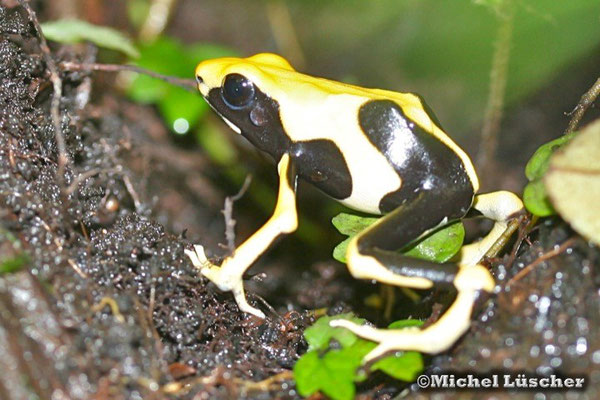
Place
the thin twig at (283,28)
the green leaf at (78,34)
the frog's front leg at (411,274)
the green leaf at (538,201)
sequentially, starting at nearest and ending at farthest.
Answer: the frog's front leg at (411,274), the green leaf at (538,201), the green leaf at (78,34), the thin twig at (283,28)

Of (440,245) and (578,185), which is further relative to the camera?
(440,245)

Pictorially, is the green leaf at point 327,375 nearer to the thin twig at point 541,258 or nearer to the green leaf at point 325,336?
the green leaf at point 325,336

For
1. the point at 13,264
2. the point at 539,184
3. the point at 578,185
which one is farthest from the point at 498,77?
the point at 13,264

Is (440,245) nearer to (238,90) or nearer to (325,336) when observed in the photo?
(325,336)

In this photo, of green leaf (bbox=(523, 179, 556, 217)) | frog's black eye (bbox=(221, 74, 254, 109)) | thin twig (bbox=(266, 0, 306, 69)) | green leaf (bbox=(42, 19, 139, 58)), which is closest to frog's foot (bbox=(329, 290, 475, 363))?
green leaf (bbox=(523, 179, 556, 217))

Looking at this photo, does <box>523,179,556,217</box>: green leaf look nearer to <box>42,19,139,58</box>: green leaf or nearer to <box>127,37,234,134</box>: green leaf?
<box>42,19,139,58</box>: green leaf

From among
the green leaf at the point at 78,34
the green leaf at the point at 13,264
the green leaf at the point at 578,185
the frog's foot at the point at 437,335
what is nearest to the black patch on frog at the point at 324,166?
the frog's foot at the point at 437,335

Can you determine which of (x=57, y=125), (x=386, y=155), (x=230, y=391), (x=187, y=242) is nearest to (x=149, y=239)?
(x=187, y=242)
